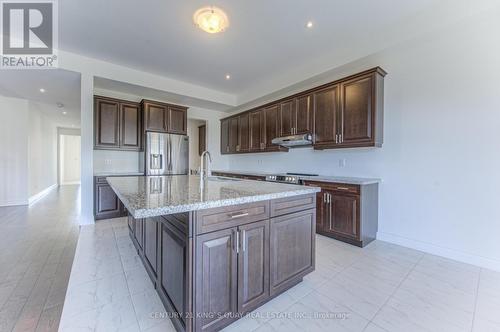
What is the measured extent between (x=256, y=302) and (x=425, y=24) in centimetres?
358

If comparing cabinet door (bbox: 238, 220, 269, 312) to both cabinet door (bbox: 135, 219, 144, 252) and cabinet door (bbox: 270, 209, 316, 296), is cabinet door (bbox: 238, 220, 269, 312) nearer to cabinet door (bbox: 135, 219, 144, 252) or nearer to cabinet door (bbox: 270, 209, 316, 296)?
cabinet door (bbox: 270, 209, 316, 296)

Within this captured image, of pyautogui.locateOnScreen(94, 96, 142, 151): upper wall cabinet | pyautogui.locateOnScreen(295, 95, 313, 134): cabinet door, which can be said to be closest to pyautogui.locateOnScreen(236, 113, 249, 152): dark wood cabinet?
pyautogui.locateOnScreen(295, 95, 313, 134): cabinet door

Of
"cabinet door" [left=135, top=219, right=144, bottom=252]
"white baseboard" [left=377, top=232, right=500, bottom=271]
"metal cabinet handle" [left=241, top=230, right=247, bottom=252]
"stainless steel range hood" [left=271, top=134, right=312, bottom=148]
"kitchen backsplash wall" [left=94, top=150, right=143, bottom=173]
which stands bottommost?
"white baseboard" [left=377, top=232, right=500, bottom=271]

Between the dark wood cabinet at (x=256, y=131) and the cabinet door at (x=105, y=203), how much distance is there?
3.03 m

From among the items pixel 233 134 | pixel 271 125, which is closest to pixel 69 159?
pixel 233 134

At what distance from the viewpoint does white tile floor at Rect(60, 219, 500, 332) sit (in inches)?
58.4

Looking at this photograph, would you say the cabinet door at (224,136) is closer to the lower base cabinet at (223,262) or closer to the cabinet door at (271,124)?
the cabinet door at (271,124)

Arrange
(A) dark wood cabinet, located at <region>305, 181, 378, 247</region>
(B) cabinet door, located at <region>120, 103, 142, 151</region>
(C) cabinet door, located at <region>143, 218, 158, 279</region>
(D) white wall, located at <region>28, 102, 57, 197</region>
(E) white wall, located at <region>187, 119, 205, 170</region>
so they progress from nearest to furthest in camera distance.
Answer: (C) cabinet door, located at <region>143, 218, 158, 279</region>, (A) dark wood cabinet, located at <region>305, 181, 378, 247</region>, (B) cabinet door, located at <region>120, 103, 142, 151</region>, (D) white wall, located at <region>28, 102, 57, 197</region>, (E) white wall, located at <region>187, 119, 205, 170</region>

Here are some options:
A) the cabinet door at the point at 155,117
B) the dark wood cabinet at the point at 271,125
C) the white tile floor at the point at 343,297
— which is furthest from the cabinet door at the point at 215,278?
the cabinet door at the point at 155,117

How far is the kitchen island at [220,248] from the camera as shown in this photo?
4.07 ft

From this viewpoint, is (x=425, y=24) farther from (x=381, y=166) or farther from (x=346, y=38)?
(x=381, y=166)

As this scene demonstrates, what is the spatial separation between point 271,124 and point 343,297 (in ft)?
11.2

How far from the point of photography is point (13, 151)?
5.44 metres

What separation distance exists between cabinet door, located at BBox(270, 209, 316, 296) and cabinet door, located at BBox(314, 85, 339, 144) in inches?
71.9
